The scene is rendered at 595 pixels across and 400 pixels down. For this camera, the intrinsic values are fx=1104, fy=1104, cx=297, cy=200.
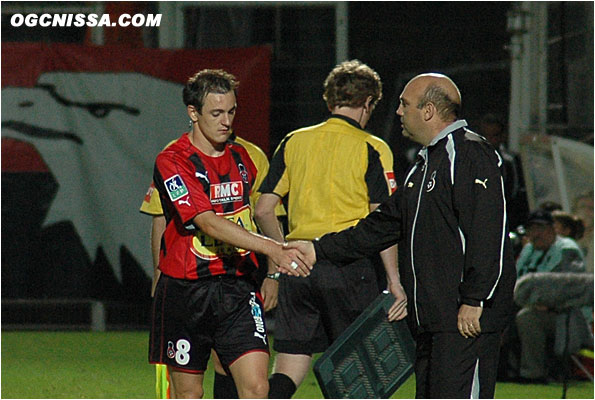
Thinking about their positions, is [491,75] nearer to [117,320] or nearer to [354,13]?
[354,13]

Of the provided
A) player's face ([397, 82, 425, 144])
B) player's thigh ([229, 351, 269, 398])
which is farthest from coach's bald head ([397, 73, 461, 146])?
player's thigh ([229, 351, 269, 398])

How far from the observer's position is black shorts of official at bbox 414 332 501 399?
4.03m

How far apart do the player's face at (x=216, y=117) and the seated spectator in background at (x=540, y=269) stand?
3.82 meters

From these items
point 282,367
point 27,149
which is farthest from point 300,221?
point 27,149

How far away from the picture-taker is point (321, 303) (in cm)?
557

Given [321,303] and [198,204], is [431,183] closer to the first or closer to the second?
[198,204]

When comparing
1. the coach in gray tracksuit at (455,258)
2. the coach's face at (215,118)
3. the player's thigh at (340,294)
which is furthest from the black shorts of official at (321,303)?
the coach in gray tracksuit at (455,258)

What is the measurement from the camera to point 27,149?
33.6 ft

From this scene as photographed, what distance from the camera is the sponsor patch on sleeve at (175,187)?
15.3 feet

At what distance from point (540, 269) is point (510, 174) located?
1.36 m

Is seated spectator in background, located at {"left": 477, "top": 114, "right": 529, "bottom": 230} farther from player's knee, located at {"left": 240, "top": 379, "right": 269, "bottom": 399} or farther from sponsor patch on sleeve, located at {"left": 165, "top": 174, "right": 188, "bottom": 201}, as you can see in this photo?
sponsor patch on sleeve, located at {"left": 165, "top": 174, "right": 188, "bottom": 201}

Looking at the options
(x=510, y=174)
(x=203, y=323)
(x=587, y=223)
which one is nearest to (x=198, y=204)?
(x=203, y=323)

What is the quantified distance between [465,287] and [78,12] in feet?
26.0

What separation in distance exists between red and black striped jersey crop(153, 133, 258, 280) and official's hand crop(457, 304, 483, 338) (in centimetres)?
117
